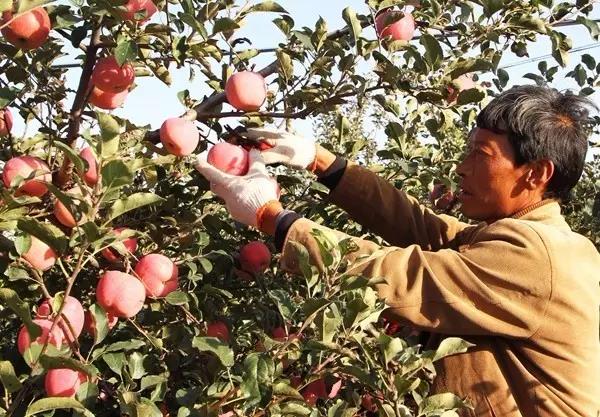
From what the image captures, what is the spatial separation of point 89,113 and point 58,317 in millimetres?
642

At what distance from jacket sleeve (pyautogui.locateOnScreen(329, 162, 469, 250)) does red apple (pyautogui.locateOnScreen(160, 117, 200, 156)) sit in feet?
2.01

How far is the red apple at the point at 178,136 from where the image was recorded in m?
1.83

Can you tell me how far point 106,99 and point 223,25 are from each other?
0.36 meters

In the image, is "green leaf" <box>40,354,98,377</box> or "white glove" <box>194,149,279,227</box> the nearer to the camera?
"green leaf" <box>40,354,98,377</box>

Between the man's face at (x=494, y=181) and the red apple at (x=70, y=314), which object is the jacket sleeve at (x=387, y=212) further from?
the red apple at (x=70, y=314)

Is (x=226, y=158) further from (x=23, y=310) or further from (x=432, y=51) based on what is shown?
(x=23, y=310)

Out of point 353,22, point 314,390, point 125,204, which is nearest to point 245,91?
point 353,22

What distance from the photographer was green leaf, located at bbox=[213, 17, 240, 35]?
5.70ft

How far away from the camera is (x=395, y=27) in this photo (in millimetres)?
2012

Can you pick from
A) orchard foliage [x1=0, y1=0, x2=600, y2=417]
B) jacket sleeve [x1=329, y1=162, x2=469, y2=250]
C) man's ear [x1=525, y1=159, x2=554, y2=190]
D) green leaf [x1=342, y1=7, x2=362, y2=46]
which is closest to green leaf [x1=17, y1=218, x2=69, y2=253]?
orchard foliage [x1=0, y1=0, x2=600, y2=417]

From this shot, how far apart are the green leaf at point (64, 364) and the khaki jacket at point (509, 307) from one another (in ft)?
1.85

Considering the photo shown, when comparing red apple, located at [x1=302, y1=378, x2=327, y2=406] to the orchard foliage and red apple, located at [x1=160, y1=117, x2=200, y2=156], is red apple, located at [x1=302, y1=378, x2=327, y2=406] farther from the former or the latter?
red apple, located at [x1=160, y1=117, x2=200, y2=156]

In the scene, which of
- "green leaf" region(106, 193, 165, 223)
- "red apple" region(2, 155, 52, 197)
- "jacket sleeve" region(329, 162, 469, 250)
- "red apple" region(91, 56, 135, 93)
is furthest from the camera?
"jacket sleeve" region(329, 162, 469, 250)

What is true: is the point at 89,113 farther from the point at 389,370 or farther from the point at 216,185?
the point at 389,370
